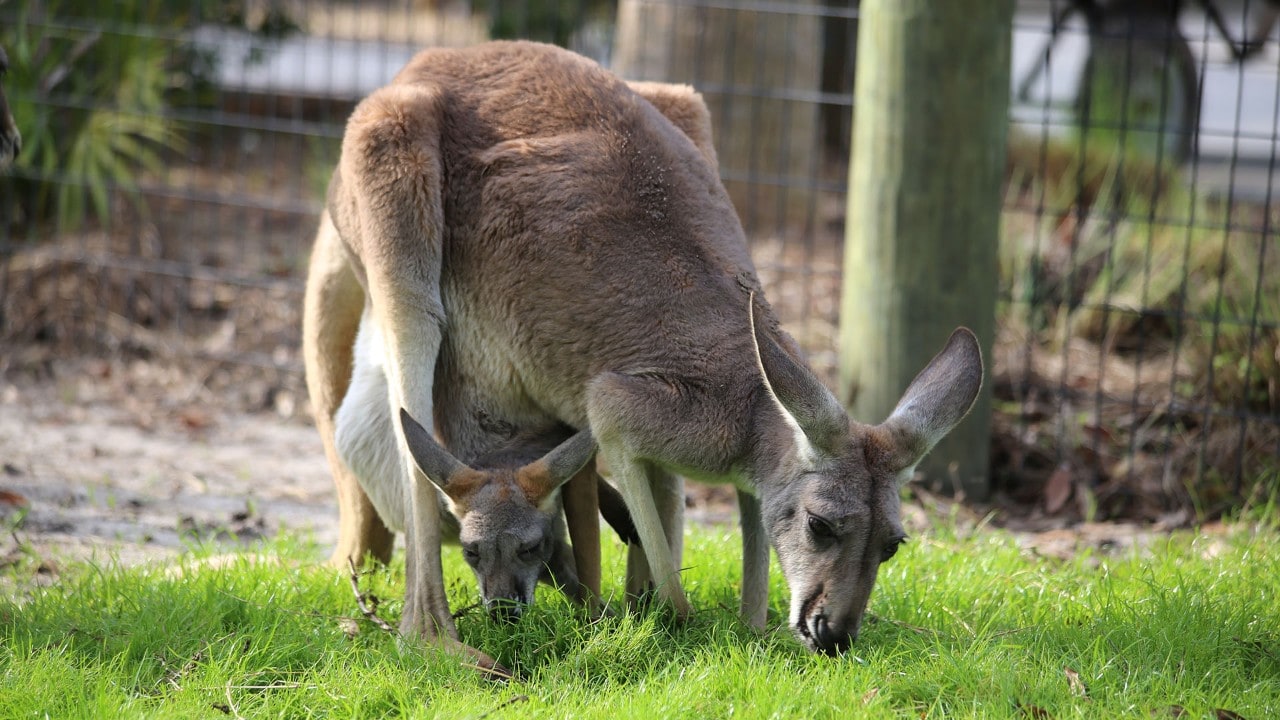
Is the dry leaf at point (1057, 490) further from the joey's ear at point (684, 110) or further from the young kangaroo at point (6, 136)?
the young kangaroo at point (6, 136)

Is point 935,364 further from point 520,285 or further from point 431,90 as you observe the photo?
point 431,90

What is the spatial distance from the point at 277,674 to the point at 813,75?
209 inches

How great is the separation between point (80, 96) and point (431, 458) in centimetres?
475

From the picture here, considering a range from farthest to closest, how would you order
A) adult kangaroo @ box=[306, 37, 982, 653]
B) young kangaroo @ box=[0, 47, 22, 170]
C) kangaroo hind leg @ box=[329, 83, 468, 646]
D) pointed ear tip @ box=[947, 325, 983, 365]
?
1. young kangaroo @ box=[0, 47, 22, 170]
2. kangaroo hind leg @ box=[329, 83, 468, 646]
3. pointed ear tip @ box=[947, 325, 983, 365]
4. adult kangaroo @ box=[306, 37, 982, 653]

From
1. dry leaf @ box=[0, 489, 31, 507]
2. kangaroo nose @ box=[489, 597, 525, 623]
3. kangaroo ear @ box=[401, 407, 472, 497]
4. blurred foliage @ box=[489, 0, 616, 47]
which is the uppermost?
blurred foliage @ box=[489, 0, 616, 47]

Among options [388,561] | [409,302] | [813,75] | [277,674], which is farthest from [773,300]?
[277,674]

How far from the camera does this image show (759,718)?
118 inches

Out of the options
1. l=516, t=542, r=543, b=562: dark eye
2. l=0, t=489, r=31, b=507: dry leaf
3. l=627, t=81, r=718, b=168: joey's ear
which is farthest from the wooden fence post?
l=0, t=489, r=31, b=507: dry leaf

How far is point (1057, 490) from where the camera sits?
17.7 ft

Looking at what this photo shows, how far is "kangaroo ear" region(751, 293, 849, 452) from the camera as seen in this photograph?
3.05 m

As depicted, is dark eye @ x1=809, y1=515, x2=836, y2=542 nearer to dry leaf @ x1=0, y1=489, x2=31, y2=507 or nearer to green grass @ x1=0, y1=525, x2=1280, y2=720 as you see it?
green grass @ x1=0, y1=525, x2=1280, y2=720

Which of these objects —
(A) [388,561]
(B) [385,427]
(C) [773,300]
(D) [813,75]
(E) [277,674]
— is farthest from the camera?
(D) [813,75]

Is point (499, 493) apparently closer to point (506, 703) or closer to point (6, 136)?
point (506, 703)

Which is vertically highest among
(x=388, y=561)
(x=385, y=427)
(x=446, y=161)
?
(x=446, y=161)
